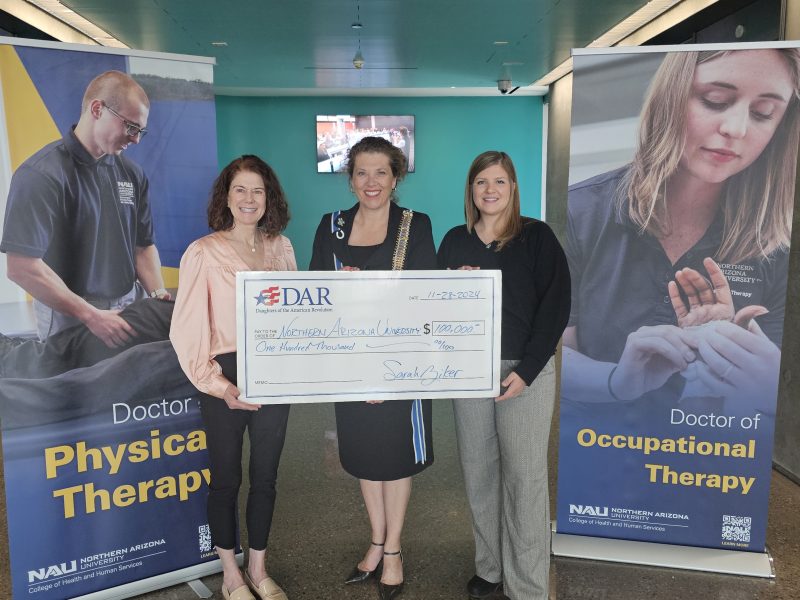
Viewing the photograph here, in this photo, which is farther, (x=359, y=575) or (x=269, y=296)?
(x=359, y=575)

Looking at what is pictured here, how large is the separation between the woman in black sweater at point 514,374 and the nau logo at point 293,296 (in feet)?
1.39

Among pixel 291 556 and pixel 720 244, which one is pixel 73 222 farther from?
pixel 720 244

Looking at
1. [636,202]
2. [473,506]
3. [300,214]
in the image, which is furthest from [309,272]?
[300,214]

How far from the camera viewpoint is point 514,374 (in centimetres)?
189

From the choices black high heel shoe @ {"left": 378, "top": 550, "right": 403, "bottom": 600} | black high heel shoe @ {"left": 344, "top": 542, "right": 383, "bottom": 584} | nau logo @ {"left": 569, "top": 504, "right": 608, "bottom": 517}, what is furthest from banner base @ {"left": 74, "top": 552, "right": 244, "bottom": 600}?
nau logo @ {"left": 569, "top": 504, "right": 608, "bottom": 517}

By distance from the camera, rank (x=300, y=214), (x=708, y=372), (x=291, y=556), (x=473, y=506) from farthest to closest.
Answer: (x=300, y=214) → (x=291, y=556) → (x=708, y=372) → (x=473, y=506)

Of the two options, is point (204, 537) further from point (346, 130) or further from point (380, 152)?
point (346, 130)

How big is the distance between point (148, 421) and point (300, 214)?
8138mm

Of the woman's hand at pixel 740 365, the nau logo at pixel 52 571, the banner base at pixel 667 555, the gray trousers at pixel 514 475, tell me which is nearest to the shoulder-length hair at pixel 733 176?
the woman's hand at pixel 740 365

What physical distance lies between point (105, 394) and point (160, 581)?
0.74 metres

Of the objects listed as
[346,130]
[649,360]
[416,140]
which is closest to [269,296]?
[649,360]

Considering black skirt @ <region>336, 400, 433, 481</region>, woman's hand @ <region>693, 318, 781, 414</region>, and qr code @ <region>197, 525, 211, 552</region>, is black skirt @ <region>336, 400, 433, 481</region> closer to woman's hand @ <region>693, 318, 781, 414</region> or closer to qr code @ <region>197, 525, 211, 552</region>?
qr code @ <region>197, 525, 211, 552</region>

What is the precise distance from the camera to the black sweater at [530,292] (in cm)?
190

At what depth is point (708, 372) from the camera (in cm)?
224
